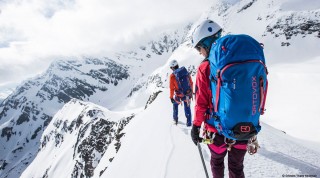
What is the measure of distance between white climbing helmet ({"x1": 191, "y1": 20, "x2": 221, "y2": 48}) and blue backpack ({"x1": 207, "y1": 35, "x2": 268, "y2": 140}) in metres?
0.68

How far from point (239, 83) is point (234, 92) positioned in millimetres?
143

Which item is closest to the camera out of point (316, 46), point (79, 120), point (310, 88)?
point (310, 88)

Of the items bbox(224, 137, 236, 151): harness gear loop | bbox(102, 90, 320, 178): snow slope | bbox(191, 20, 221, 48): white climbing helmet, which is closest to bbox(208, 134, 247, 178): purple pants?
bbox(224, 137, 236, 151): harness gear loop

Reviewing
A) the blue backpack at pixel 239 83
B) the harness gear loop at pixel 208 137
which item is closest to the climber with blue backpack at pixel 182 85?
the harness gear loop at pixel 208 137

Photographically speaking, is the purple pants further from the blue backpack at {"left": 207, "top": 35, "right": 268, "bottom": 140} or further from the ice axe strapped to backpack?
the ice axe strapped to backpack

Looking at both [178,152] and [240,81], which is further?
[178,152]

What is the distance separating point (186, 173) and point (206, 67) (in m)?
3.69

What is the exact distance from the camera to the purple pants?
3966 millimetres

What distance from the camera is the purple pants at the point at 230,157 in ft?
13.0

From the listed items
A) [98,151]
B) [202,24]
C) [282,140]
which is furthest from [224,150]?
Answer: [98,151]

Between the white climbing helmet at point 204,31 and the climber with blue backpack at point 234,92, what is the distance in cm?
54

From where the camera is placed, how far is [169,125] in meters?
11.5

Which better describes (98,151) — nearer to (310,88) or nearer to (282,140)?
(310,88)

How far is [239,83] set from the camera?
131 inches
